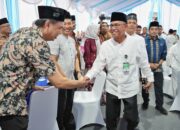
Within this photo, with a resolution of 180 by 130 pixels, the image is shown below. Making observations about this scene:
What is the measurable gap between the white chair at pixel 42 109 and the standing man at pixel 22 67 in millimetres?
334

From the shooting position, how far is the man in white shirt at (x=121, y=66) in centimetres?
286

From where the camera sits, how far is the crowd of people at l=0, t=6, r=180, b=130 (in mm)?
1625

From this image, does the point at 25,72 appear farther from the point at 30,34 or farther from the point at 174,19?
the point at 174,19

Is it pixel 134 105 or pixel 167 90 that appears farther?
pixel 167 90

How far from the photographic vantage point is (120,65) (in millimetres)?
2869

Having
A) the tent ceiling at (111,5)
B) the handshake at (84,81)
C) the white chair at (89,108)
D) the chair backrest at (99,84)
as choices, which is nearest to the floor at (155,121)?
the white chair at (89,108)

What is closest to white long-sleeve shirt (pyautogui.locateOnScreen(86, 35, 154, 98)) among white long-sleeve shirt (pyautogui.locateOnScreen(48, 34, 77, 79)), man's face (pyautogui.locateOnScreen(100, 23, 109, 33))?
white long-sleeve shirt (pyautogui.locateOnScreen(48, 34, 77, 79))

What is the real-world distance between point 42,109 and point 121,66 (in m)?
1.01

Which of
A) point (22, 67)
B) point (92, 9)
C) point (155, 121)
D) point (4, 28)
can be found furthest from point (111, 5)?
point (22, 67)

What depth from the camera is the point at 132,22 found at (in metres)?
3.97

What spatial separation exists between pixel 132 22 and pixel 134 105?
1.40 m

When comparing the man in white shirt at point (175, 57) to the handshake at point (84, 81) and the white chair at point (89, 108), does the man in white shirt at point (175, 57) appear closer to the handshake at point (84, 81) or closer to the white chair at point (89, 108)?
the white chair at point (89, 108)

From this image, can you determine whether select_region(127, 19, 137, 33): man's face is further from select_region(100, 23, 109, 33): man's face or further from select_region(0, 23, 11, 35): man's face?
select_region(0, 23, 11, 35): man's face

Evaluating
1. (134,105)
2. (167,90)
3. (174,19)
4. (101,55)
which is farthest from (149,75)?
(174,19)
